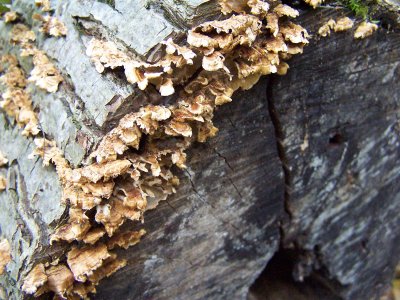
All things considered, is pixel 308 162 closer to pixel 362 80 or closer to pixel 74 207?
pixel 362 80

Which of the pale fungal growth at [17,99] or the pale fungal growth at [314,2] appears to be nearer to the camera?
the pale fungal growth at [314,2]

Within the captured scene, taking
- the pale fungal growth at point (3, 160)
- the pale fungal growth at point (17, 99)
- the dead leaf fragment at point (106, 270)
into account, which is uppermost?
the pale fungal growth at point (17, 99)

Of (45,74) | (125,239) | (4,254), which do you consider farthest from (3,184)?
(125,239)

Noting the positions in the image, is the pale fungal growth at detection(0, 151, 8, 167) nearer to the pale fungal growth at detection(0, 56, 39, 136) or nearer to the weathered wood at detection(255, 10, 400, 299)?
the pale fungal growth at detection(0, 56, 39, 136)

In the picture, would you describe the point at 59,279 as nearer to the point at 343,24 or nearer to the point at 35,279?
the point at 35,279

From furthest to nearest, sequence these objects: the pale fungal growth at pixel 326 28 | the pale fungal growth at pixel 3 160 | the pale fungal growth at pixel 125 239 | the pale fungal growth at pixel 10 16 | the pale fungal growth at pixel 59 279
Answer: the pale fungal growth at pixel 10 16 < the pale fungal growth at pixel 3 160 < the pale fungal growth at pixel 326 28 < the pale fungal growth at pixel 125 239 < the pale fungal growth at pixel 59 279

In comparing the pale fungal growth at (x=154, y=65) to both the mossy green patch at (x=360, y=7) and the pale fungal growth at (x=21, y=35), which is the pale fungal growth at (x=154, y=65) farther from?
the mossy green patch at (x=360, y=7)

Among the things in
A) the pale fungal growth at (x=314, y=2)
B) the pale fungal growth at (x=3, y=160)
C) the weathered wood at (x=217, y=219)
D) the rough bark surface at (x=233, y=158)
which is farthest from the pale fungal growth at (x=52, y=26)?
the pale fungal growth at (x=314, y=2)

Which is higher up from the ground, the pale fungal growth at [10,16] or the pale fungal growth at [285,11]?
the pale fungal growth at [285,11]
